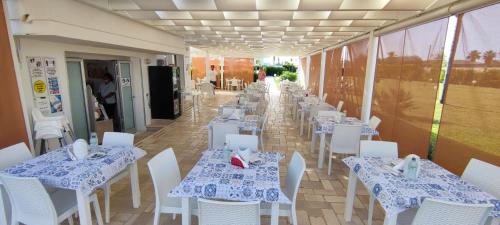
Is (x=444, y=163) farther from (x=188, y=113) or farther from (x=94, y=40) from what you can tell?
(x=188, y=113)

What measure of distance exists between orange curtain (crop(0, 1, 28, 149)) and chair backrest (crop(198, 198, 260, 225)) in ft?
8.64

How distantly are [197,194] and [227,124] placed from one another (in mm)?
1867

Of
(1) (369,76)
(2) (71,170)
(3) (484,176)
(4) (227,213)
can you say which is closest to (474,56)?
(3) (484,176)

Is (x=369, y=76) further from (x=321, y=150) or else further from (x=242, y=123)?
(x=242, y=123)

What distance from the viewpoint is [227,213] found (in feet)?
4.91

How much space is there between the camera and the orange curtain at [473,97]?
243 cm

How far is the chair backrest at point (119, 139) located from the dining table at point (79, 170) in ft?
0.85

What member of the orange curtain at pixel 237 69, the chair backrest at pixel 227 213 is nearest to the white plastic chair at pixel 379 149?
the chair backrest at pixel 227 213

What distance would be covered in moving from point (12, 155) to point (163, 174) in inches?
56.0

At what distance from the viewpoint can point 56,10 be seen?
297 cm

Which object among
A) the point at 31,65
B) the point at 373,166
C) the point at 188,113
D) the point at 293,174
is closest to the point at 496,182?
the point at 373,166

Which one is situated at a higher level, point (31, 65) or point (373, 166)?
point (31, 65)

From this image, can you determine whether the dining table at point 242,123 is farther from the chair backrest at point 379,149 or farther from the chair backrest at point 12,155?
the chair backrest at point 12,155

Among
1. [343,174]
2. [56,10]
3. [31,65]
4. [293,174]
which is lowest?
[343,174]
